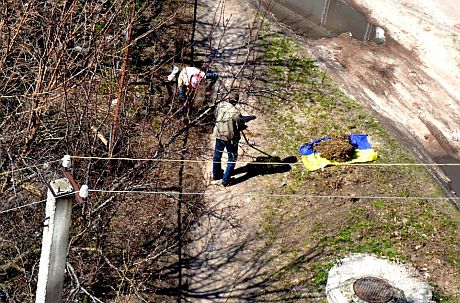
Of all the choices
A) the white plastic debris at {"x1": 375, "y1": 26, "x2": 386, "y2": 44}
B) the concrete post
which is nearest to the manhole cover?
the concrete post

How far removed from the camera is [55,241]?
199 inches

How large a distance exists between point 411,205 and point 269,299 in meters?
2.63

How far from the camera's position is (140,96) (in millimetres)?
10922

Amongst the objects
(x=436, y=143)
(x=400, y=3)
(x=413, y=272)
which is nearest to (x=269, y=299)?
(x=413, y=272)

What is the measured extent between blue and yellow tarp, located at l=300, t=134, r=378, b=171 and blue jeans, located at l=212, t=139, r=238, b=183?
111 cm

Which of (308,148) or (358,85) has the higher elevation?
(358,85)

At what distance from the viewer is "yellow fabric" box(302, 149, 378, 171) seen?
9.97m

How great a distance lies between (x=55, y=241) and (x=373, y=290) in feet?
14.6

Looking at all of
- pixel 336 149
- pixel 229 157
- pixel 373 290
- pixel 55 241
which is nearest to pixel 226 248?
pixel 229 157

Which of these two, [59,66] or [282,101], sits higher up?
[59,66]

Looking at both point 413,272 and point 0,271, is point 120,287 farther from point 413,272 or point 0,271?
point 413,272

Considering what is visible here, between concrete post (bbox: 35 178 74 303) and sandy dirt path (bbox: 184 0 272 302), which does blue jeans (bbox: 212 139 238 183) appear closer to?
sandy dirt path (bbox: 184 0 272 302)

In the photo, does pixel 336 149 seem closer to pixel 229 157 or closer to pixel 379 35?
pixel 229 157

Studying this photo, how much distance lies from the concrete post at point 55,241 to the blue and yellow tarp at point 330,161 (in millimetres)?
5388
